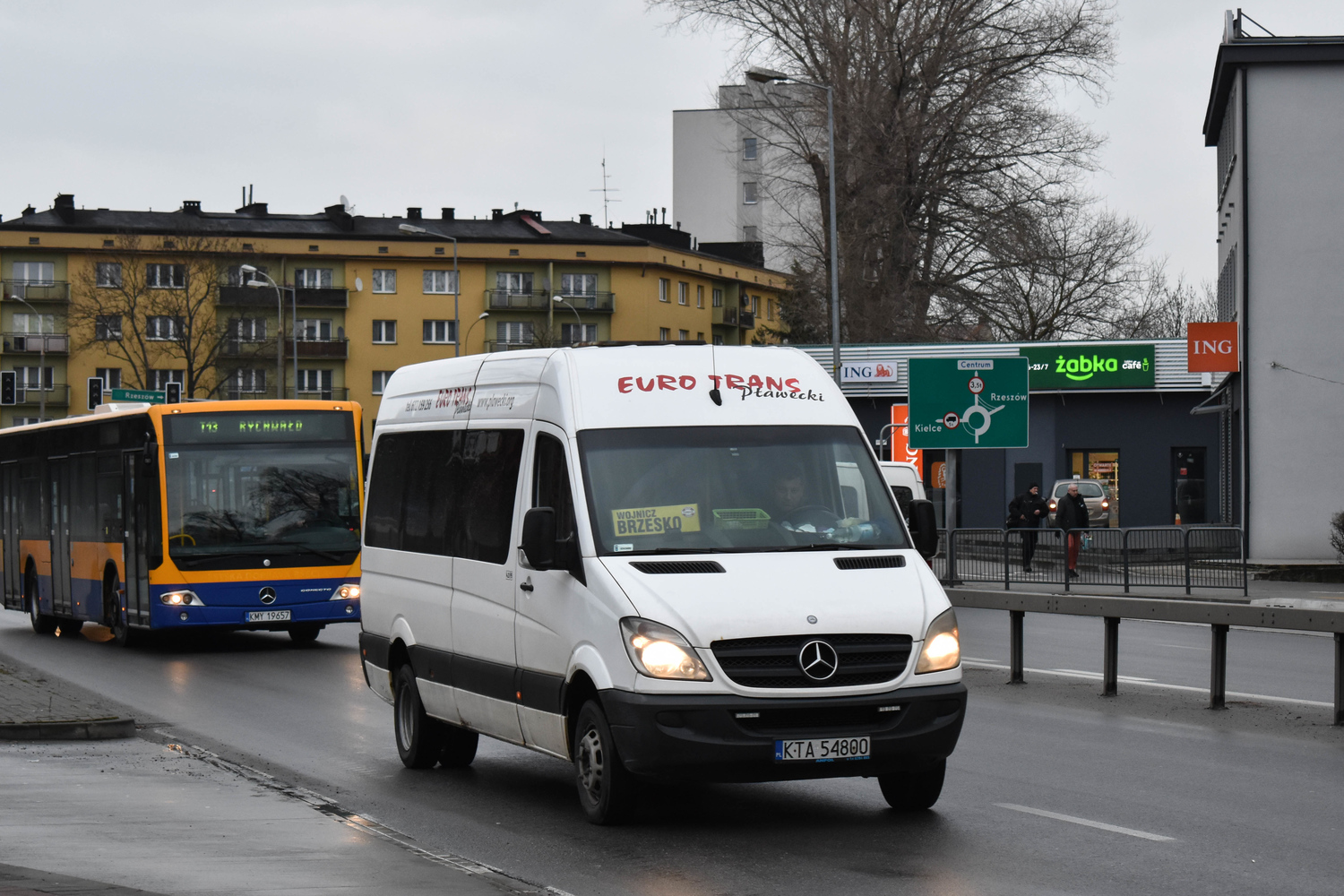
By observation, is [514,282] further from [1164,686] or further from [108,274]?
[1164,686]

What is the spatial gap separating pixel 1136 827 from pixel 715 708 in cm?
215

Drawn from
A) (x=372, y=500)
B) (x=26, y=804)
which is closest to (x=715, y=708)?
(x=26, y=804)

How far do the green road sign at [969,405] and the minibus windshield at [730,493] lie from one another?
63.4ft

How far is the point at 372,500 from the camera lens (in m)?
→ 12.5

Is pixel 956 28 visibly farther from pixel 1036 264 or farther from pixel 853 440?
A: pixel 853 440

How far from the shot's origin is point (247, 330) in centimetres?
9462

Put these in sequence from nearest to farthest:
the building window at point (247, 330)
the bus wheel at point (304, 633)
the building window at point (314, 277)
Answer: the bus wheel at point (304, 633), the building window at point (247, 330), the building window at point (314, 277)

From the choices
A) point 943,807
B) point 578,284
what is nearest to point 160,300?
point 578,284

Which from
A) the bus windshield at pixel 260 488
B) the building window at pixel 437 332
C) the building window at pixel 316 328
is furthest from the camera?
the building window at pixel 437 332

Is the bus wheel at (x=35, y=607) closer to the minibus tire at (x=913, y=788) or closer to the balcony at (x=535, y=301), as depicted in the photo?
the minibus tire at (x=913, y=788)

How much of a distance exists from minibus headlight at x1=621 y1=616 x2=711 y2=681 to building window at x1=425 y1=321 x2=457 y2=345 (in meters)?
97.0

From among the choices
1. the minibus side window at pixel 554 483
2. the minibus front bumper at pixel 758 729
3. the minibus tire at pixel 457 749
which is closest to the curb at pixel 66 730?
the minibus tire at pixel 457 749

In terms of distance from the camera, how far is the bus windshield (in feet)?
68.5

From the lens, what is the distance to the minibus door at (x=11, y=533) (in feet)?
89.7
